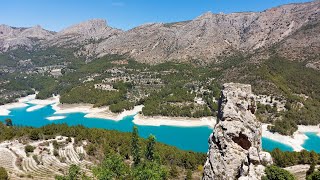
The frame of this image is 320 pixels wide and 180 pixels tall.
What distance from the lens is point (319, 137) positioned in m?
A: 97.9

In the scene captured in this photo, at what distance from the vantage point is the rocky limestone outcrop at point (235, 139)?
22734 millimetres

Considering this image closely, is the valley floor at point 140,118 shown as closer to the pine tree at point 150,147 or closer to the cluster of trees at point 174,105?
the cluster of trees at point 174,105

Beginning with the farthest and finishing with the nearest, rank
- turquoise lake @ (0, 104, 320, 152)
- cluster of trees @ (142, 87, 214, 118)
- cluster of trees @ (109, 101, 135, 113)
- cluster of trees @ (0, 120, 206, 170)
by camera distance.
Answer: cluster of trees @ (109, 101, 135, 113), cluster of trees @ (142, 87, 214, 118), turquoise lake @ (0, 104, 320, 152), cluster of trees @ (0, 120, 206, 170)

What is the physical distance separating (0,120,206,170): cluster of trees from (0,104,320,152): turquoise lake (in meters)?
26.9

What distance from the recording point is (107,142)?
6581cm

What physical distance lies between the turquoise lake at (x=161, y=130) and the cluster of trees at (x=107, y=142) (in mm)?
26884

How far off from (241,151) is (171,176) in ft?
101

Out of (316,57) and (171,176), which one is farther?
(316,57)

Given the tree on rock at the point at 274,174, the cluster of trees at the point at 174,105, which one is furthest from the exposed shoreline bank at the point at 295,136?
the tree on rock at the point at 274,174

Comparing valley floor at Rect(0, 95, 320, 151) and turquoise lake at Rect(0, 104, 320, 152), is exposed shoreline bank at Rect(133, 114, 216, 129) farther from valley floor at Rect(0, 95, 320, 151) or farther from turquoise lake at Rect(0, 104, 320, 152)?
turquoise lake at Rect(0, 104, 320, 152)

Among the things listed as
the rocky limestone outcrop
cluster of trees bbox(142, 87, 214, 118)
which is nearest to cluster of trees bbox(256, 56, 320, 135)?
cluster of trees bbox(142, 87, 214, 118)

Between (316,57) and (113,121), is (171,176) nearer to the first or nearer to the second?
(113,121)

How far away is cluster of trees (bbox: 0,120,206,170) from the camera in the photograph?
5903 centimetres

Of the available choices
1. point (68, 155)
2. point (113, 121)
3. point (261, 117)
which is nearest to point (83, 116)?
point (113, 121)
